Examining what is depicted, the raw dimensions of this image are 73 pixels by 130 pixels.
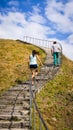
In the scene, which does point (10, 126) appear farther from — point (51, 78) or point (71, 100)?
point (51, 78)

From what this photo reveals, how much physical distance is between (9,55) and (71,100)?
12.7m

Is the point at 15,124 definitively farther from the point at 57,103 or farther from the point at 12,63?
the point at 12,63

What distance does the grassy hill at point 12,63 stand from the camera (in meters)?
20.5

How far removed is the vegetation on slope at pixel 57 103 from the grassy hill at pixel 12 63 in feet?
9.50

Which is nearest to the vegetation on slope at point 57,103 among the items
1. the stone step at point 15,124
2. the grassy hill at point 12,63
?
the stone step at point 15,124

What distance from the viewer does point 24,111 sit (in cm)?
1306

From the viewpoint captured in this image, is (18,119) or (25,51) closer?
(18,119)

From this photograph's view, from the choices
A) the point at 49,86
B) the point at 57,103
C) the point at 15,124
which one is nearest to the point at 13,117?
the point at 15,124

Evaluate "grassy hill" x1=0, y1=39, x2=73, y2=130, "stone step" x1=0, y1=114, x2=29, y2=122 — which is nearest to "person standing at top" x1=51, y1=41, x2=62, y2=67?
"grassy hill" x1=0, y1=39, x2=73, y2=130

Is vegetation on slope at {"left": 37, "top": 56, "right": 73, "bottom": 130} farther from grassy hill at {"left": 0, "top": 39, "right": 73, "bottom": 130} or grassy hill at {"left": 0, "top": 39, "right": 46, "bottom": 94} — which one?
grassy hill at {"left": 0, "top": 39, "right": 46, "bottom": 94}

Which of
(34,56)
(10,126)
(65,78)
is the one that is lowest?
(10,126)

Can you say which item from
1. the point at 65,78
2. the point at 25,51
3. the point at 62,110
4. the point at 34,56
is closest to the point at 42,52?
the point at 25,51

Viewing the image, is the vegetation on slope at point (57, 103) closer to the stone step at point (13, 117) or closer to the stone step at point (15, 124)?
the stone step at point (13, 117)

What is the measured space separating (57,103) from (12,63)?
10.6 meters
